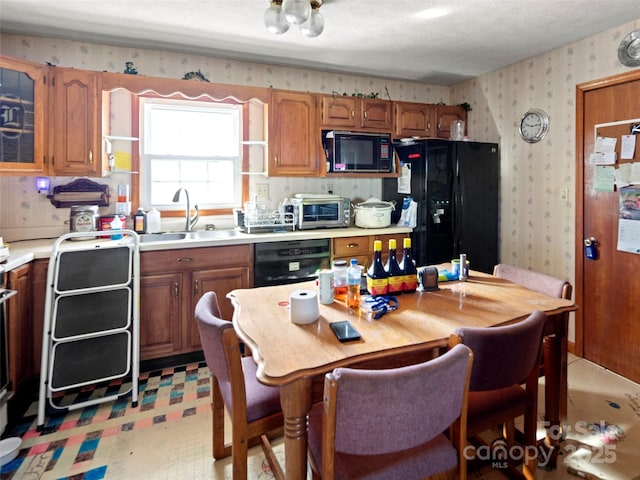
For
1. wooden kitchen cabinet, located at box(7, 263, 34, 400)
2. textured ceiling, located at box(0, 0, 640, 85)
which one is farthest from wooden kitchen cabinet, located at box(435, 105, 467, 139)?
wooden kitchen cabinet, located at box(7, 263, 34, 400)

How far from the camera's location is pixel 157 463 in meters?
1.79

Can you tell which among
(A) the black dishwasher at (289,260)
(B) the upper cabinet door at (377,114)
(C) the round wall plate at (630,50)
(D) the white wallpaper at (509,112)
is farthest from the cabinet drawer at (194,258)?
(C) the round wall plate at (630,50)

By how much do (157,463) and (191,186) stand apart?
7.45 ft

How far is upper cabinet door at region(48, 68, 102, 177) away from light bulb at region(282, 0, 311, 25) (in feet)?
5.71

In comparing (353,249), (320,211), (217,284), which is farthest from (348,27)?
(217,284)

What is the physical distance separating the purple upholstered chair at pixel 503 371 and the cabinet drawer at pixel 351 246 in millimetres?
1861

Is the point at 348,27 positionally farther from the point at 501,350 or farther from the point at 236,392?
the point at 236,392

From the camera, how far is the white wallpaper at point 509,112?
9.04ft

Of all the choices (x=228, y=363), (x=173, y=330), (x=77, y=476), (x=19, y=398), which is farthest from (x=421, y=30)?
(x=19, y=398)

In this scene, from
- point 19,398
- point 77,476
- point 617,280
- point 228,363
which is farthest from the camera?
point 617,280

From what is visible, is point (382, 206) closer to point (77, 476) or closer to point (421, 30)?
point (421, 30)

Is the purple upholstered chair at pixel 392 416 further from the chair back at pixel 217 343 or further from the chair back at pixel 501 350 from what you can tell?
the chair back at pixel 217 343

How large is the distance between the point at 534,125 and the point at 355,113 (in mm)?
1570

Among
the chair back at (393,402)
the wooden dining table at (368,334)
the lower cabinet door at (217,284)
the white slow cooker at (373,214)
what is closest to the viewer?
the chair back at (393,402)
